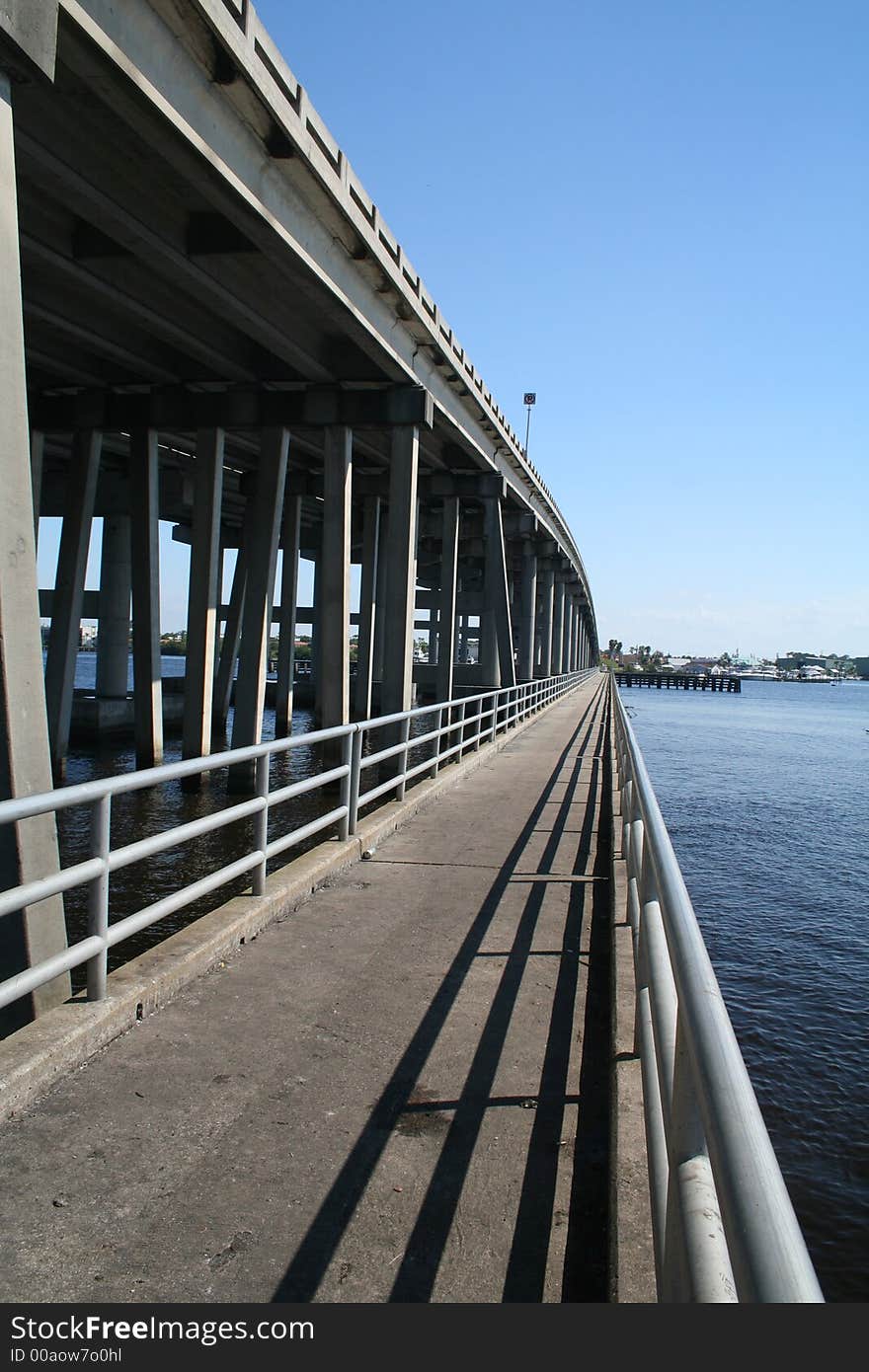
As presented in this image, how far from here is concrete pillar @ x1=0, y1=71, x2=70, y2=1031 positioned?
4.91m

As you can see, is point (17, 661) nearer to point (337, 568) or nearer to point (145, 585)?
point (337, 568)

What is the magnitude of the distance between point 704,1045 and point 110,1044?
3.35 m

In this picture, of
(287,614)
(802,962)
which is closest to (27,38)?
(802,962)

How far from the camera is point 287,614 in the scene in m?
32.1

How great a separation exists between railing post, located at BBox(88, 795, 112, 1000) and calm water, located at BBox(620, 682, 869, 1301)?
3.87 meters

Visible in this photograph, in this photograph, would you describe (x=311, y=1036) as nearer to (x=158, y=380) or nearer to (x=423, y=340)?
(x=423, y=340)

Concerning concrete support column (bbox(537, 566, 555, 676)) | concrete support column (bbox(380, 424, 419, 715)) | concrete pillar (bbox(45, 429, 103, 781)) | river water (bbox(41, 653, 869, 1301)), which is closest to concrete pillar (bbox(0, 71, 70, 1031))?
river water (bbox(41, 653, 869, 1301))

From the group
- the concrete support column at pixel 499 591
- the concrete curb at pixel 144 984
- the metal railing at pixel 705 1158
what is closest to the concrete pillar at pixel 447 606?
the concrete support column at pixel 499 591

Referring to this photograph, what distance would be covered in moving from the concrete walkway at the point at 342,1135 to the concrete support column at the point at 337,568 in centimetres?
1178

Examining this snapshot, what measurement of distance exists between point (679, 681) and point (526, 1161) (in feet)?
521

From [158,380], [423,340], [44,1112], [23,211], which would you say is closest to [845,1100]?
[44,1112]

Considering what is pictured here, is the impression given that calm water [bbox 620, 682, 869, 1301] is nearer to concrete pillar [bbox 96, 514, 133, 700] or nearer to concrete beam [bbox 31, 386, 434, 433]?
concrete beam [bbox 31, 386, 434, 433]

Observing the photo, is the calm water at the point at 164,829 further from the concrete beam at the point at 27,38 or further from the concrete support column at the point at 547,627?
the concrete support column at the point at 547,627

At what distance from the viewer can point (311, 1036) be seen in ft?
15.7
